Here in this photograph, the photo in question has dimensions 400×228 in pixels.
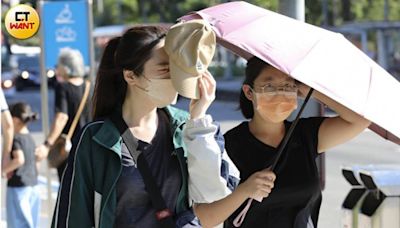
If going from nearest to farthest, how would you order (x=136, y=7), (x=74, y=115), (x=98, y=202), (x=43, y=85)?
(x=98, y=202)
(x=74, y=115)
(x=43, y=85)
(x=136, y=7)

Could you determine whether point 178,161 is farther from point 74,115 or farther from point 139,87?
point 74,115

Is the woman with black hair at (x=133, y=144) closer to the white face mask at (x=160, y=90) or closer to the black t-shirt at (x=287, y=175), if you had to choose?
the white face mask at (x=160, y=90)

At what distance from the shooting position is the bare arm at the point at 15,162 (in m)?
7.36

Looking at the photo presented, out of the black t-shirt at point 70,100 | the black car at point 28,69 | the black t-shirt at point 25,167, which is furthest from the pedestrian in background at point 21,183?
the black car at point 28,69

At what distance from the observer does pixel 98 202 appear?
3109 mm

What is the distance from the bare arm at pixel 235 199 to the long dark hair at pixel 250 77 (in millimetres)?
471

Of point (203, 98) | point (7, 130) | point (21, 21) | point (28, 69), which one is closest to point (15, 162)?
point (7, 130)

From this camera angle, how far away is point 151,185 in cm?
313

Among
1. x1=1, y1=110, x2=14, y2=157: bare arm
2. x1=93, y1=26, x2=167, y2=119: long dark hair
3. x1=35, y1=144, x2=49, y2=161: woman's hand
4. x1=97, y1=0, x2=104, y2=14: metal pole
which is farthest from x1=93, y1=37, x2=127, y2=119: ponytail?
x1=97, y1=0, x2=104, y2=14: metal pole

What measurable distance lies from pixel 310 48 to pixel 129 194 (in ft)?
3.02

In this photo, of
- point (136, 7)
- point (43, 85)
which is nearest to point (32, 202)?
point (43, 85)

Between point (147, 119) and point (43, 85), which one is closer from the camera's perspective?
point (147, 119)

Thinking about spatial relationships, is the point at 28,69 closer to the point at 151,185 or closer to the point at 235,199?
the point at 235,199

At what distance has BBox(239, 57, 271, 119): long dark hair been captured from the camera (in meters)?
3.74
